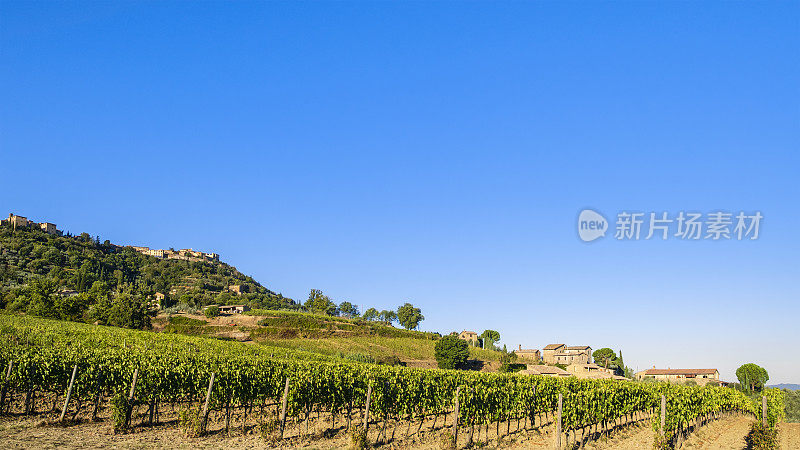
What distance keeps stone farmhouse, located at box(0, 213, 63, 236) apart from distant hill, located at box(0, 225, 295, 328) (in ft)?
18.0

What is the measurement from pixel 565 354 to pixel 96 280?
98.8 m

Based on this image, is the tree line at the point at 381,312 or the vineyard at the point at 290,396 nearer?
the vineyard at the point at 290,396

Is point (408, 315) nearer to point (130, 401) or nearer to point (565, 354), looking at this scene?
point (565, 354)

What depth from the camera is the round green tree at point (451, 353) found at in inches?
2699

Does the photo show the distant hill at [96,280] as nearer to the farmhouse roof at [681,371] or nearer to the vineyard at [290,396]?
the vineyard at [290,396]

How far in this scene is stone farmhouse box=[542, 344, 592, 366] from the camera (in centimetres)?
9805

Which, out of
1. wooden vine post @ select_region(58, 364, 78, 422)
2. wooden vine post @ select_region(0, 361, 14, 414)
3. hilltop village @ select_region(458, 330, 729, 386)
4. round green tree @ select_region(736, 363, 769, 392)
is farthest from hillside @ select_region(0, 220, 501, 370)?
round green tree @ select_region(736, 363, 769, 392)

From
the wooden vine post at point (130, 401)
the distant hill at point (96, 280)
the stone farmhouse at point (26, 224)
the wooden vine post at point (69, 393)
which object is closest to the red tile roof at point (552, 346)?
→ the distant hill at point (96, 280)

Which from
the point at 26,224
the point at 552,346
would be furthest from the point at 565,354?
the point at 26,224

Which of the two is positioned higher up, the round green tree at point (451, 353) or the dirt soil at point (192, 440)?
the round green tree at point (451, 353)

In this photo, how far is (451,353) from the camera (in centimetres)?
6906

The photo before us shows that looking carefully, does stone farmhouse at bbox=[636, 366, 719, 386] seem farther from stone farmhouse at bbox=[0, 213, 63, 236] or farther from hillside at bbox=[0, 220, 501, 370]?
stone farmhouse at bbox=[0, 213, 63, 236]

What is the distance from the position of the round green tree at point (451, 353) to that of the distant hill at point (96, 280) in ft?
132

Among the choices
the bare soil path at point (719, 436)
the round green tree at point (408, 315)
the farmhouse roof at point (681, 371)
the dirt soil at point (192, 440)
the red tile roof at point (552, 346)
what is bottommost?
the dirt soil at point (192, 440)
